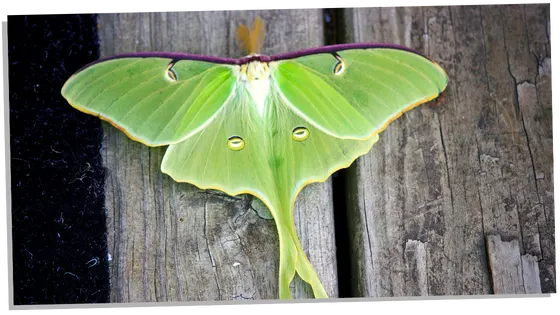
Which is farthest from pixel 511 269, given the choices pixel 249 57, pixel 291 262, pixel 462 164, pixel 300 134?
pixel 249 57

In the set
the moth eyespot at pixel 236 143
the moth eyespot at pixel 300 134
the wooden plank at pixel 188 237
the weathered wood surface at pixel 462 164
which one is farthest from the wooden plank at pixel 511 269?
the moth eyespot at pixel 236 143

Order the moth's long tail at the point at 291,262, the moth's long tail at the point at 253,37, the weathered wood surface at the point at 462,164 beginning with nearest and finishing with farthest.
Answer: the moth's long tail at the point at 291,262, the weathered wood surface at the point at 462,164, the moth's long tail at the point at 253,37

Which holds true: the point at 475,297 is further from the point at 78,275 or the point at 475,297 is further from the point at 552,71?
the point at 78,275

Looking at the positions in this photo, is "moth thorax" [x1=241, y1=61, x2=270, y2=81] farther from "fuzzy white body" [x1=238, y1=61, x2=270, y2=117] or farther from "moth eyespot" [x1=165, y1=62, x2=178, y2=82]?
"moth eyespot" [x1=165, y1=62, x2=178, y2=82]

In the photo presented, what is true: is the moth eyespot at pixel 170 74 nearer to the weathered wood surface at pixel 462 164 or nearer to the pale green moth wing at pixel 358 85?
the pale green moth wing at pixel 358 85

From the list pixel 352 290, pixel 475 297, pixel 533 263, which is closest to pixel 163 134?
pixel 352 290

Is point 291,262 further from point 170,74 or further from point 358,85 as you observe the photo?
point 170,74

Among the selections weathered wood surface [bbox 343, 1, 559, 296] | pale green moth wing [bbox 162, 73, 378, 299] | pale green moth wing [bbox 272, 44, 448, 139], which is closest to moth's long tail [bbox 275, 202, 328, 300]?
pale green moth wing [bbox 162, 73, 378, 299]

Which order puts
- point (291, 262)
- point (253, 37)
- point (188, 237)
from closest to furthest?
point (291, 262) → point (188, 237) → point (253, 37)
